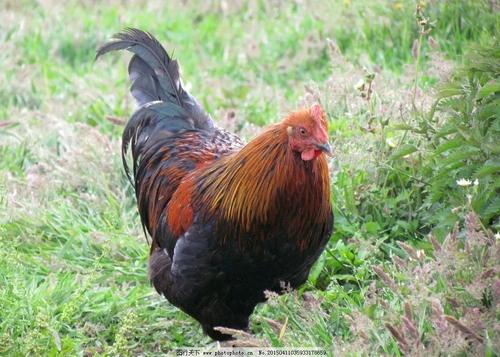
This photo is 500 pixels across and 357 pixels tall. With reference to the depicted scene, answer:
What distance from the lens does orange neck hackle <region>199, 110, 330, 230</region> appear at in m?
4.04

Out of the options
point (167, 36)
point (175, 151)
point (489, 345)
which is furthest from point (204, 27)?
point (489, 345)

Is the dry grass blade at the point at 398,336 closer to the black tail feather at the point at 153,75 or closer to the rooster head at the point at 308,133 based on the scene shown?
the rooster head at the point at 308,133

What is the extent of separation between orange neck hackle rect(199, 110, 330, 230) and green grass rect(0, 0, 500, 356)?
1.49 ft

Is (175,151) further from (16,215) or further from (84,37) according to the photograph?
(84,37)

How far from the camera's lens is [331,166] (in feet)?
18.6

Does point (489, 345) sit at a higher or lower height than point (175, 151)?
lower

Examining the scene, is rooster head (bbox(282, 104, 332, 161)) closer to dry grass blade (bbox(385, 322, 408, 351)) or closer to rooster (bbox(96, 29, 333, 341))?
rooster (bbox(96, 29, 333, 341))

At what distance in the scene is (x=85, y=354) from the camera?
4.79 metres

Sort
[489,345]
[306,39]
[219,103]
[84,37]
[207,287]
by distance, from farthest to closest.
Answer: [84,37], [306,39], [219,103], [207,287], [489,345]

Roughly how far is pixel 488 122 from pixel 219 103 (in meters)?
3.51

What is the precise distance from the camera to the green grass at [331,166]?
12.9 ft

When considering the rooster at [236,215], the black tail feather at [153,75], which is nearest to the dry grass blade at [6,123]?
the black tail feather at [153,75]

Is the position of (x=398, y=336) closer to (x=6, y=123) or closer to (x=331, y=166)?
(x=331, y=166)

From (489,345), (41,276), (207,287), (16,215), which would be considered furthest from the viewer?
(16,215)
